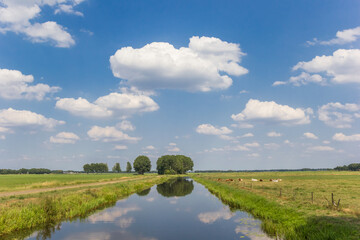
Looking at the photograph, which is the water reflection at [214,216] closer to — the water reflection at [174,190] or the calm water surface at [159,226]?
the calm water surface at [159,226]

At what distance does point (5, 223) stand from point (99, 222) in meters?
7.41

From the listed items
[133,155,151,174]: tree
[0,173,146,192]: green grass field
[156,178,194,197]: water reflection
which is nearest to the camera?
[156,178,194,197]: water reflection

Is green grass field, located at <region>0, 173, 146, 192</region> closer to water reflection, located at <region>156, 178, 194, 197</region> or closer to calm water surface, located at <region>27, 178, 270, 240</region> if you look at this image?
water reflection, located at <region>156, 178, 194, 197</region>

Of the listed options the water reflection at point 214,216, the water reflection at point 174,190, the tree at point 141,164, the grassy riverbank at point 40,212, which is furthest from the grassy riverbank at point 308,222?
the tree at point 141,164

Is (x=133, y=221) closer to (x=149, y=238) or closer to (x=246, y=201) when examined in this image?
(x=149, y=238)

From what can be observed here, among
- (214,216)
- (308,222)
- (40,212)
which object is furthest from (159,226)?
(308,222)

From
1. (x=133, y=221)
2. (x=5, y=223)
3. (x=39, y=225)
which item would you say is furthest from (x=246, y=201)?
(x=5, y=223)


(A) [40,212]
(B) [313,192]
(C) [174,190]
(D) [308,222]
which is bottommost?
(C) [174,190]

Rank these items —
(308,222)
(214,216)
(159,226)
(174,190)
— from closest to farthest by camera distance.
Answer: (308,222) < (159,226) < (214,216) < (174,190)

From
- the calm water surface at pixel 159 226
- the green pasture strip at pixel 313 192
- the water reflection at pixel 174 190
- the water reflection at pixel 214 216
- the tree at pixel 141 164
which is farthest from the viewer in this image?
the tree at pixel 141 164

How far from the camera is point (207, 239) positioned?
58.8 feet

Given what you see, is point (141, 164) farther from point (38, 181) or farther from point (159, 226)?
point (159, 226)

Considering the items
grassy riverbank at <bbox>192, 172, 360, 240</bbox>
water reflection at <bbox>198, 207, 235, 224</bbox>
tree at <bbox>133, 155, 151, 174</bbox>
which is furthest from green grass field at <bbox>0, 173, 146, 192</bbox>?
tree at <bbox>133, 155, 151, 174</bbox>

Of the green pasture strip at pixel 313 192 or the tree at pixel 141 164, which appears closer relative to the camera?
the green pasture strip at pixel 313 192
